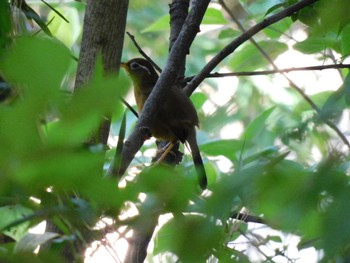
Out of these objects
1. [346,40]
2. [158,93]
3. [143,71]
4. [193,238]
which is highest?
[143,71]

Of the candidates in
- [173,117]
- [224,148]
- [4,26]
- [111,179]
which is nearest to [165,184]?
[111,179]

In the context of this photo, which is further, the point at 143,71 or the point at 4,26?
the point at 143,71

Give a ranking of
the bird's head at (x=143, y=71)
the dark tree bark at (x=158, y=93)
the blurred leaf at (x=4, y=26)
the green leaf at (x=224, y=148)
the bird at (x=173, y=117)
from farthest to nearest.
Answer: the bird's head at (x=143, y=71), the bird at (x=173, y=117), the green leaf at (x=224, y=148), the dark tree bark at (x=158, y=93), the blurred leaf at (x=4, y=26)

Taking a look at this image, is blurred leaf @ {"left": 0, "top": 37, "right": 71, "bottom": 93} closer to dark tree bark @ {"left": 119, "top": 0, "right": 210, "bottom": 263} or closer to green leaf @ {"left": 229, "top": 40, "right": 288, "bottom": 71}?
dark tree bark @ {"left": 119, "top": 0, "right": 210, "bottom": 263}

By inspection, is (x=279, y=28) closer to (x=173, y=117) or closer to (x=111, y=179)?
(x=173, y=117)

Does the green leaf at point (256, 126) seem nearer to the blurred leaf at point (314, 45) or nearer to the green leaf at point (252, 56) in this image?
the green leaf at point (252, 56)

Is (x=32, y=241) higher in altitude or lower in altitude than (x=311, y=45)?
lower

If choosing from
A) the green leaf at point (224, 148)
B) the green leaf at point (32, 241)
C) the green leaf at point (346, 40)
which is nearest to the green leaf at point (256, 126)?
the green leaf at point (224, 148)

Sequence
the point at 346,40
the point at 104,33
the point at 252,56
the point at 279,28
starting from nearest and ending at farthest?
the point at 346,40, the point at 104,33, the point at 279,28, the point at 252,56

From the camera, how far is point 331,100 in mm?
485

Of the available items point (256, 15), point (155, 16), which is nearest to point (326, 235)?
point (256, 15)

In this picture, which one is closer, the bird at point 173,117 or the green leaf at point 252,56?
the green leaf at point 252,56

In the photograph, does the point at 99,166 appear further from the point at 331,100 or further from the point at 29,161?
the point at 331,100

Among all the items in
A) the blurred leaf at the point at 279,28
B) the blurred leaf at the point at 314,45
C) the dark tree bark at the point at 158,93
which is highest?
the blurred leaf at the point at 279,28
